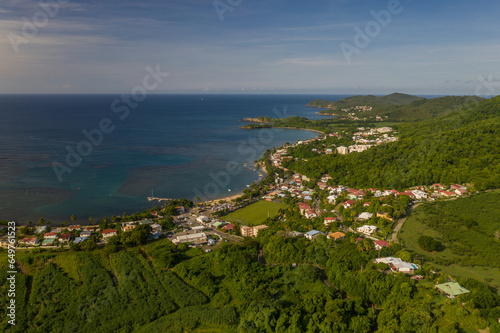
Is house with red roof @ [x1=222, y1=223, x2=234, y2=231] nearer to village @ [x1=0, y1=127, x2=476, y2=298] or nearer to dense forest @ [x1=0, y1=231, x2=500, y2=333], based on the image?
village @ [x1=0, y1=127, x2=476, y2=298]

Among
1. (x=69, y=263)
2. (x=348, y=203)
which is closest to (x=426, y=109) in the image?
(x=348, y=203)

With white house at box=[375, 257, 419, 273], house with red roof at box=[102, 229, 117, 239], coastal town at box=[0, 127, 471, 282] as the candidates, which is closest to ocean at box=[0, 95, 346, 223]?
coastal town at box=[0, 127, 471, 282]

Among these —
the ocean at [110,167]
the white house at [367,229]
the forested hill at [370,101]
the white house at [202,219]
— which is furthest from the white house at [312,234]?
the forested hill at [370,101]

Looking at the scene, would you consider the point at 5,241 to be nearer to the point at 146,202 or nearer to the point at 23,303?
the point at 23,303

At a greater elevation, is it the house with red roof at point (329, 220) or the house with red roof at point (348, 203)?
the house with red roof at point (348, 203)

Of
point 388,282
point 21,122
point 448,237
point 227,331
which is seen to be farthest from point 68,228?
point 21,122

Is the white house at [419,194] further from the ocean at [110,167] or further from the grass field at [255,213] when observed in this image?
the ocean at [110,167]

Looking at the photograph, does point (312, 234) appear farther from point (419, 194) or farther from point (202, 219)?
point (419, 194)
